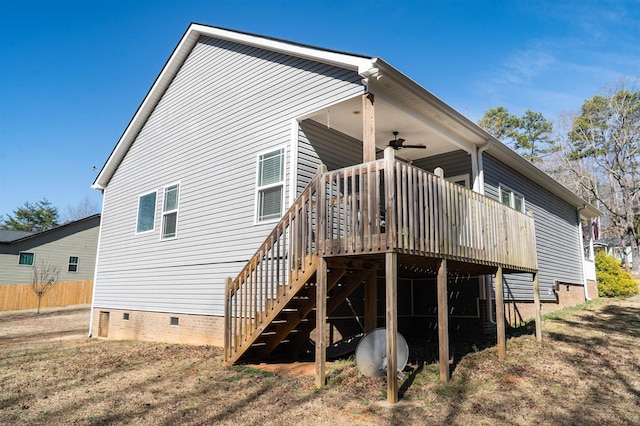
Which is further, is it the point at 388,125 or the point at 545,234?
the point at 545,234

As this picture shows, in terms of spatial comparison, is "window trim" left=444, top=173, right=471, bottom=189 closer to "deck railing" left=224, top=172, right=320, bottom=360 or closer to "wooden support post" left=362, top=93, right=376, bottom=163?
"wooden support post" left=362, top=93, right=376, bottom=163

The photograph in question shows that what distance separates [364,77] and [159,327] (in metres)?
8.53

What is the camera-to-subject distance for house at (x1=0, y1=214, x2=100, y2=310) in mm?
25641

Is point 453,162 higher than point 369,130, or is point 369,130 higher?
point 453,162

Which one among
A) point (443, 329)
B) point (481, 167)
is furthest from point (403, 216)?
point (481, 167)

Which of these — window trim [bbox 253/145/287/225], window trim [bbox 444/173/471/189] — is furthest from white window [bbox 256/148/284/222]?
window trim [bbox 444/173/471/189]

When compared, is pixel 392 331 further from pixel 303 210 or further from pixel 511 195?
pixel 511 195

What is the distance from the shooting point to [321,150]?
9273 mm

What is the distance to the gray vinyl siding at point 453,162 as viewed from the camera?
35.5ft

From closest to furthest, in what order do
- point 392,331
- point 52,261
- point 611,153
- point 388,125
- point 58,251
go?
point 392,331, point 388,125, point 52,261, point 58,251, point 611,153

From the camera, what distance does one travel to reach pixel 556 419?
486cm

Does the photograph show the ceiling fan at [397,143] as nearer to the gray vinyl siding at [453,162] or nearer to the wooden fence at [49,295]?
the gray vinyl siding at [453,162]

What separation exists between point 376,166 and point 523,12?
1371 cm

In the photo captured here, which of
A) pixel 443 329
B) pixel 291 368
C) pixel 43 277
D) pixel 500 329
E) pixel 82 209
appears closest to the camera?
pixel 443 329
